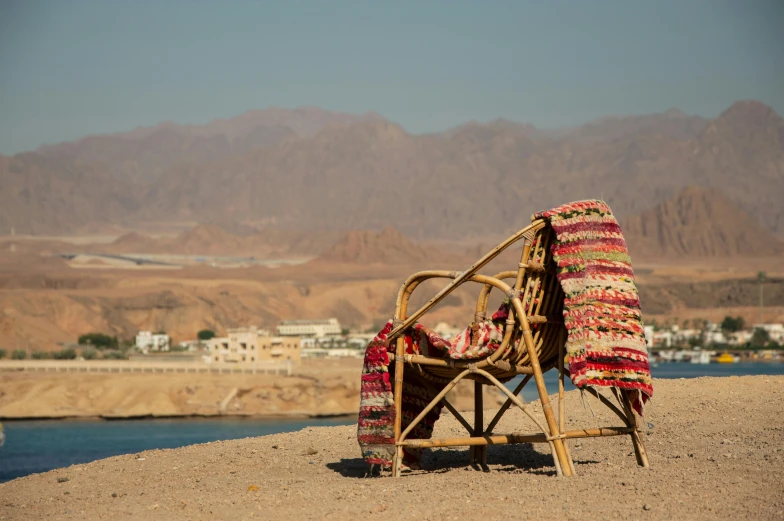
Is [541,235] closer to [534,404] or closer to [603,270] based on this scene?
[603,270]

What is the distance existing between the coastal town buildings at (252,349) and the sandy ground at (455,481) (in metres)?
71.9

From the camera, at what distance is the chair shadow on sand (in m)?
13.0

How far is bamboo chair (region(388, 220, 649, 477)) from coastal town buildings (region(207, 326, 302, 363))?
75.9m

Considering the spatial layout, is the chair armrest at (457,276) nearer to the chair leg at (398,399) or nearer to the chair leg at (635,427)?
the chair leg at (398,399)

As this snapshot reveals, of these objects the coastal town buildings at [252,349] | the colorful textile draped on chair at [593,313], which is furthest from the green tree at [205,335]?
the colorful textile draped on chair at [593,313]

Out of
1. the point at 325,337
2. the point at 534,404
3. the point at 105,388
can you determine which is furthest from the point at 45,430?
the point at 325,337

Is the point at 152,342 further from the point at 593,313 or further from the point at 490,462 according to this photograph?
the point at 593,313

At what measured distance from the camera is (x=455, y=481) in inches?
464

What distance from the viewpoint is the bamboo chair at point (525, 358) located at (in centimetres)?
1173

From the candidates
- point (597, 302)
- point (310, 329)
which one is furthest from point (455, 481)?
point (310, 329)

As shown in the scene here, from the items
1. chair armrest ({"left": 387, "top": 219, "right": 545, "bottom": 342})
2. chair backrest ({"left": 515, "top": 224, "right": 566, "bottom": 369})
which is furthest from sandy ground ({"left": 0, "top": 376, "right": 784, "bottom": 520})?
chair armrest ({"left": 387, "top": 219, "right": 545, "bottom": 342})

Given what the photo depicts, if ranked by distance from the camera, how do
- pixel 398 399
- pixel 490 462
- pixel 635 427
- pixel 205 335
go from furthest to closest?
1. pixel 205 335
2. pixel 490 462
3. pixel 398 399
4. pixel 635 427

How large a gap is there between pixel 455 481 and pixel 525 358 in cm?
149

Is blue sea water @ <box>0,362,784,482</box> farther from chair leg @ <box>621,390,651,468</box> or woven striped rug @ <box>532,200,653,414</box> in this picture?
woven striped rug @ <box>532,200,653,414</box>
